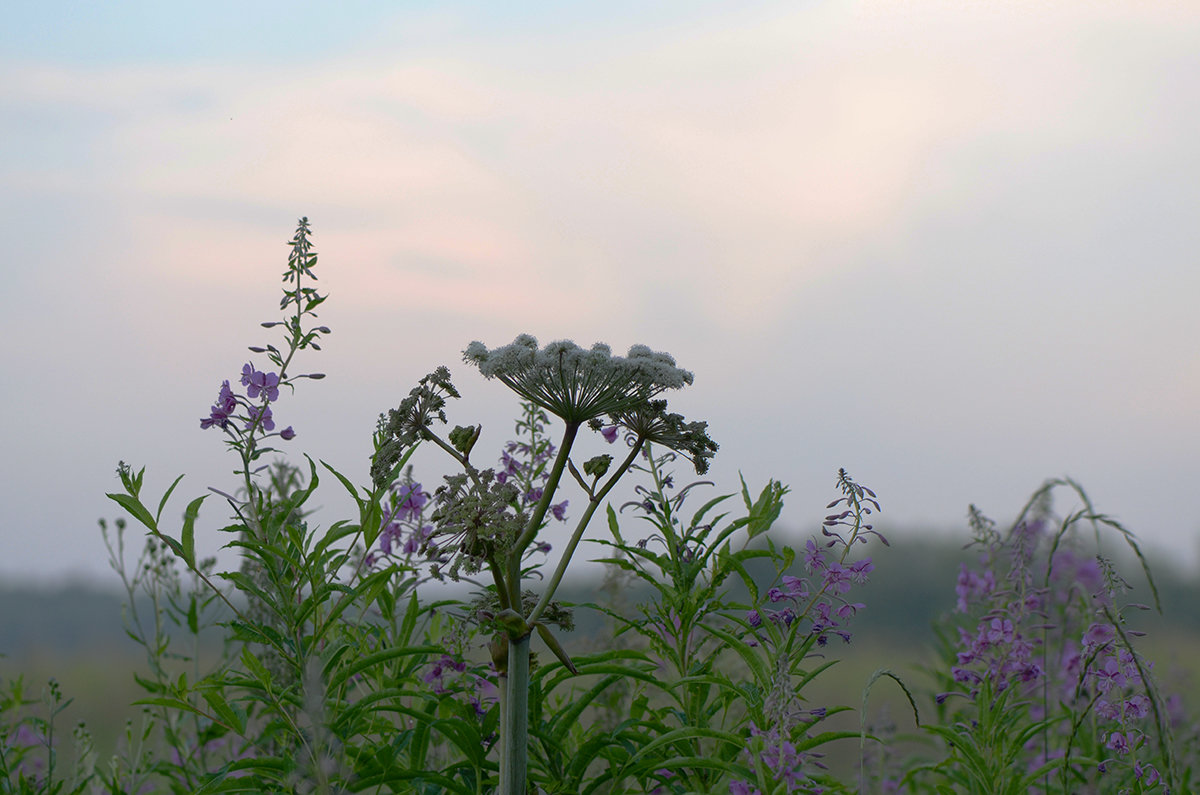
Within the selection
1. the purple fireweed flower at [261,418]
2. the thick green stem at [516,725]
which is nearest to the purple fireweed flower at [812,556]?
the thick green stem at [516,725]

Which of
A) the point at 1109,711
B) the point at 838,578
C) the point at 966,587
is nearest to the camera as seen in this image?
the point at 838,578

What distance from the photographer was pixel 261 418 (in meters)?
3.02

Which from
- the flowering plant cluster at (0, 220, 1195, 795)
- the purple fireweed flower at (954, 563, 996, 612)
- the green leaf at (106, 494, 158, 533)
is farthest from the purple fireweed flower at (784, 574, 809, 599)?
the green leaf at (106, 494, 158, 533)

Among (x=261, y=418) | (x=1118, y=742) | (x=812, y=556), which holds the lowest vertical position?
(x=1118, y=742)

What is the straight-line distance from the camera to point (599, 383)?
2605 millimetres

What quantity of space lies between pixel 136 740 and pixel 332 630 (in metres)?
1.41

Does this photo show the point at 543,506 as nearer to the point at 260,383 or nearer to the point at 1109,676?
the point at 260,383

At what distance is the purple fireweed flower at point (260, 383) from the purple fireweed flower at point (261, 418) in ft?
0.17

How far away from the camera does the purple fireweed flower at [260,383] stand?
309 centimetres

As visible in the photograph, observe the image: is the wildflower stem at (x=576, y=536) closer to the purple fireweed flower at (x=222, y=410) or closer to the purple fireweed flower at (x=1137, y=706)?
the purple fireweed flower at (x=222, y=410)

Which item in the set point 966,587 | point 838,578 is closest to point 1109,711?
point 966,587

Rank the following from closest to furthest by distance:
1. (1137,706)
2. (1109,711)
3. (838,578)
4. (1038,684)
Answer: (838,578)
(1137,706)
(1109,711)
(1038,684)

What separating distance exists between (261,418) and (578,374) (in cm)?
109

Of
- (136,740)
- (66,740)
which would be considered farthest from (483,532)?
(66,740)
